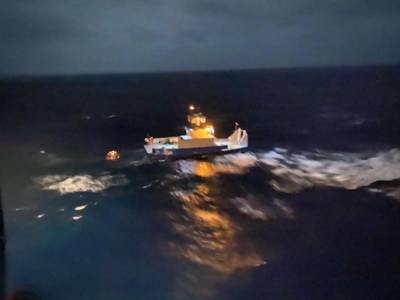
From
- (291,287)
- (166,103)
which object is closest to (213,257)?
(291,287)

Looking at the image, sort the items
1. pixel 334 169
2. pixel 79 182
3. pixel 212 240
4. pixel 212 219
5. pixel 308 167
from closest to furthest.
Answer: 1. pixel 212 240
2. pixel 212 219
3. pixel 334 169
4. pixel 79 182
5. pixel 308 167

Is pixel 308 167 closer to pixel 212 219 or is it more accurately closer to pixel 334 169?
pixel 334 169

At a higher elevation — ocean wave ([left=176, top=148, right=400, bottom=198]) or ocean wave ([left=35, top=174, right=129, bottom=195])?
ocean wave ([left=176, top=148, right=400, bottom=198])

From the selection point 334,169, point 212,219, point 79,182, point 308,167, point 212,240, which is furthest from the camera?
point 308,167

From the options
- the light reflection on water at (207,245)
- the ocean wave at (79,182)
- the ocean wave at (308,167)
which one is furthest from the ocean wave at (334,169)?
the ocean wave at (79,182)

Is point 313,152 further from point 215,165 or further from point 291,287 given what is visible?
point 291,287

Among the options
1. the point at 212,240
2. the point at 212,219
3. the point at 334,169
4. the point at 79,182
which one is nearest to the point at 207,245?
the point at 212,240

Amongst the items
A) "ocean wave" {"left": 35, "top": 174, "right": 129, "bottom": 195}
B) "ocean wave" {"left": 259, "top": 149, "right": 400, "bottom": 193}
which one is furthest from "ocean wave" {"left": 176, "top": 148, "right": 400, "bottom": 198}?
"ocean wave" {"left": 35, "top": 174, "right": 129, "bottom": 195}

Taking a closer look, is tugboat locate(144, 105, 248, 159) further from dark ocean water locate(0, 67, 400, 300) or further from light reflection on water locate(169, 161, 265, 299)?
light reflection on water locate(169, 161, 265, 299)
